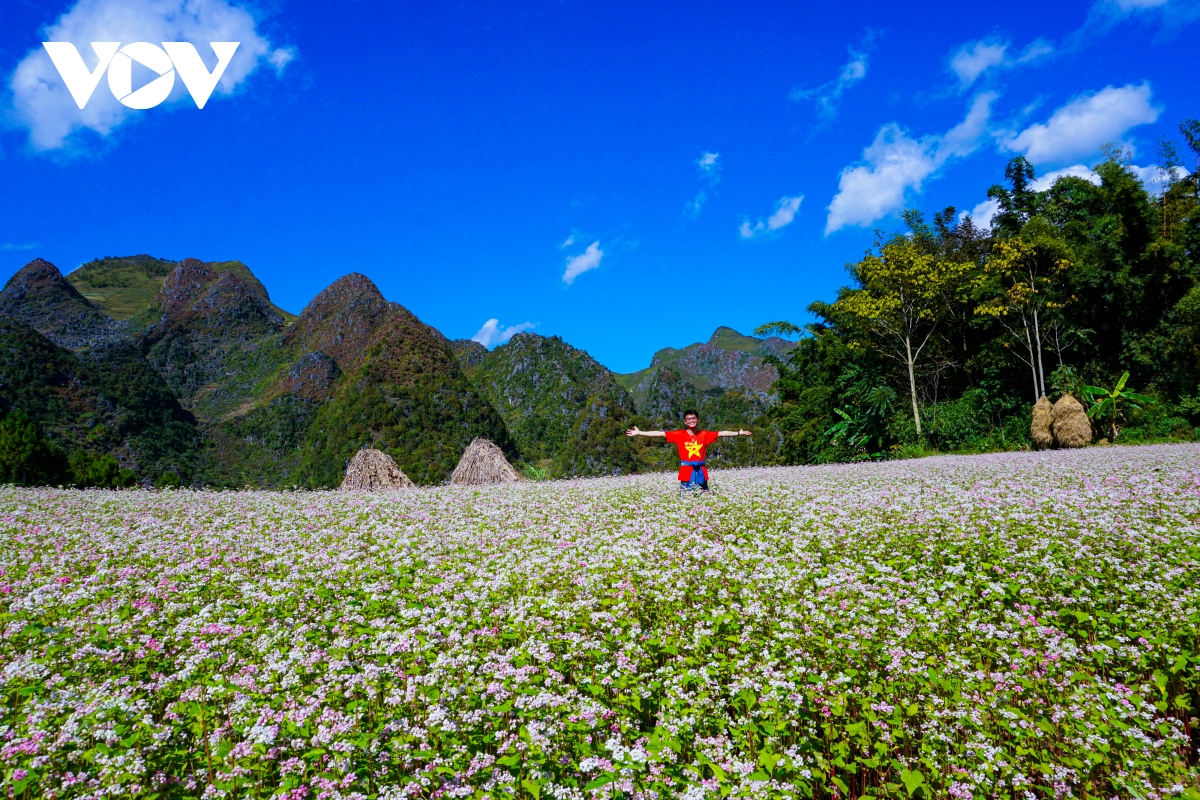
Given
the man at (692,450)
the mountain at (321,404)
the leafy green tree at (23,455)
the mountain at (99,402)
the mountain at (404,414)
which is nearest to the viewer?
the man at (692,450)

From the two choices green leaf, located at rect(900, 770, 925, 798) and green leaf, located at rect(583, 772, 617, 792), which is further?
green leaf, located at rect(900, 770, 925, 798)

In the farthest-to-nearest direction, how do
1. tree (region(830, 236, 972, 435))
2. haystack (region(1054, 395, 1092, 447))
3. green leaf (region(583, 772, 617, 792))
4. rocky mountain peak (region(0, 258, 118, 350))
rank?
rocky mountain peak (region(0, 258, 118, 350)) < tree (region(830, 236, 972, 435)) < haystack (region(1054, 395, 1092, 447)) < green leaf (region(583, 772, 617, 792))

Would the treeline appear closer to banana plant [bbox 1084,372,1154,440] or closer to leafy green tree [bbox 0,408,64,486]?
banana plant [bbox 1084,372,1154,440]

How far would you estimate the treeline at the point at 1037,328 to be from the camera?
3028 centimetres

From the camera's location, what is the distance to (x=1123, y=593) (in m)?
6.68

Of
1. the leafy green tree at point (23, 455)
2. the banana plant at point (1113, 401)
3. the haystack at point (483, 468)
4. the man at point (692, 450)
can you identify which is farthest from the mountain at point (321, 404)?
the man at point (692, 450)

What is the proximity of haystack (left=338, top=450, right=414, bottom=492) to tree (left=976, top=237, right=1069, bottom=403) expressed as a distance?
3285 centimetres

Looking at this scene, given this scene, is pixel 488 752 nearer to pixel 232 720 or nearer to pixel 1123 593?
pixel 232 720

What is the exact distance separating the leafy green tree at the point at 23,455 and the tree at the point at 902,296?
46.0 m

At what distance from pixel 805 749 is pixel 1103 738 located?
210cm

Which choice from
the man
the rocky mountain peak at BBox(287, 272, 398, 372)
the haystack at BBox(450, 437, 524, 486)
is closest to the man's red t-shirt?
the man

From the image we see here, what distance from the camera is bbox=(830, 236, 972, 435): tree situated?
32.7 m

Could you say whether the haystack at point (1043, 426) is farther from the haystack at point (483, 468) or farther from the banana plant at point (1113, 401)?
the haystack at point (483, 468)

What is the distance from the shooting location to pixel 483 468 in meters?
25.3
